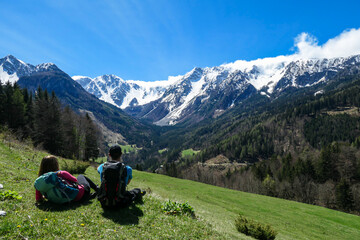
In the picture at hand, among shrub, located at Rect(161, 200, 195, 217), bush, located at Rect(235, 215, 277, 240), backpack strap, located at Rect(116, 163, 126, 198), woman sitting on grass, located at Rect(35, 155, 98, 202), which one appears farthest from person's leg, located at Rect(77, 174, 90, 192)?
bush, located at Rect(235, 215, 277, 240)

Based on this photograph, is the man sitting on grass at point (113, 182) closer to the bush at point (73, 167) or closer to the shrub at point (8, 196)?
the shrub at point (8, 196)

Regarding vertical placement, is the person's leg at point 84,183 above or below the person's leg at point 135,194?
above

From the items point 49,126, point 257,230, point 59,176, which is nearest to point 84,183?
point 59,176

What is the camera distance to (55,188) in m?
8.79

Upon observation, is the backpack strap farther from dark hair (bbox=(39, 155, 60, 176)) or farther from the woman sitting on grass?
dark hair (bbox=(39, 155, 60, 176))

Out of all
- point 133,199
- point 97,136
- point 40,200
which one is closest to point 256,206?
point 133,199

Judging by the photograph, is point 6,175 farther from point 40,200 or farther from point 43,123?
point 43,123

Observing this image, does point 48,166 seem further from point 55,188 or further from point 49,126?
point 49,126

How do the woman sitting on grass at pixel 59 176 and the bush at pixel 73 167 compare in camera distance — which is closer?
the woman sitting on grass at pixel 59 176

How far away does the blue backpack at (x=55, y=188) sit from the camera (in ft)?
28.0

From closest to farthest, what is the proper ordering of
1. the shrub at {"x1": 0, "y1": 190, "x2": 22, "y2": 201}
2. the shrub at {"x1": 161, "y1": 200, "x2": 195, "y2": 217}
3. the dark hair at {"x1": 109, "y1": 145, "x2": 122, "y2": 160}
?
the shrub at {"x1": 0, "y1": 190, "x2": 22, "y2": 201}, the dark hair at {"x1": 109, "y1": 145, "x2": 122, "y2": 160}, the shrub at {"x1": 161, "y1": 200, "x2": 195, "y2": 217}

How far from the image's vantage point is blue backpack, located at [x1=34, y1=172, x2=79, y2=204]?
8.54 m

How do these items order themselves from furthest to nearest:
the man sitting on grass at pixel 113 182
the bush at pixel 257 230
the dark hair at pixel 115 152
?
the bush at pixel 257 230 < the dark hair at pixel 115 152 < the man sitting on grass at pixel 113 182

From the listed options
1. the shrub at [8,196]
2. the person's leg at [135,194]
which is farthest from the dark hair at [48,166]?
the person's leg at [135,194]
